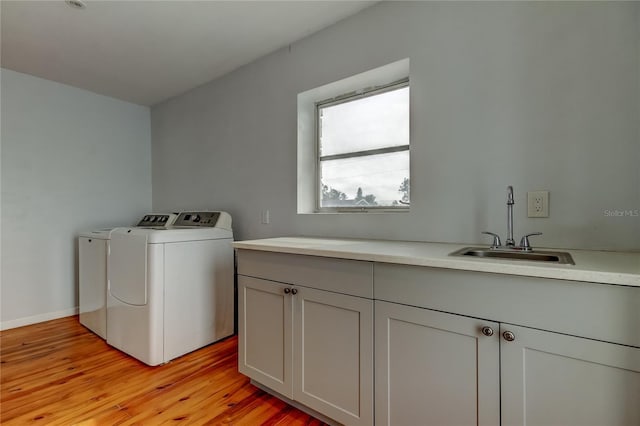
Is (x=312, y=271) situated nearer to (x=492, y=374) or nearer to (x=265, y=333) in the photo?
(x=265, y=333)

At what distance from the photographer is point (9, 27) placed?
217 centimetres

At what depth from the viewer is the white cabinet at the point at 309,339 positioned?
1358 millimetres

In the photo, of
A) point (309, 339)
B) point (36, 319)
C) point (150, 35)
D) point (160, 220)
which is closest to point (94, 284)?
point (160, 220)

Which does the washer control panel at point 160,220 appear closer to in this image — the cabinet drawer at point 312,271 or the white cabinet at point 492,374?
the cabinet drawer at point 312,271

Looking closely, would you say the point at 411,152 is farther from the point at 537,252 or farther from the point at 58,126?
the point at 58,126

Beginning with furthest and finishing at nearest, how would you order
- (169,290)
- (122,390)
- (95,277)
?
(95,277) < (169,290) < (122,390)

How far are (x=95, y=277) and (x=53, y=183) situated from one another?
115cm

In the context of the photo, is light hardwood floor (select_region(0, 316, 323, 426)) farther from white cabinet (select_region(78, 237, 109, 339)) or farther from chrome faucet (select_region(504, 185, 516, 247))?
chrome faucet (select_region(504, 185, 516, 247))

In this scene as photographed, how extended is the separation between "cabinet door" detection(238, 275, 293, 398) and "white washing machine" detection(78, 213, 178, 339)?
1.40 meters

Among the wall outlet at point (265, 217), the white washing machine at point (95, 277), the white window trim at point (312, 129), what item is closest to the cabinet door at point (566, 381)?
the white window trim at point (312, 129)

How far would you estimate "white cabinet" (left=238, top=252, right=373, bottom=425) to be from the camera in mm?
1358

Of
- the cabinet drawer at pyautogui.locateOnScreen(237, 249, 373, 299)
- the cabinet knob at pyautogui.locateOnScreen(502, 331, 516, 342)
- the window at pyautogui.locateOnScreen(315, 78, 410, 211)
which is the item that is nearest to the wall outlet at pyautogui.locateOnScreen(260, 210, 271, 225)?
the window at pyautogui.locateOnScreen(315, 78, 410, 211)

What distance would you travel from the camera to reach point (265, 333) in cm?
172

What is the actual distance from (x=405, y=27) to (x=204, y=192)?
7.32ft
